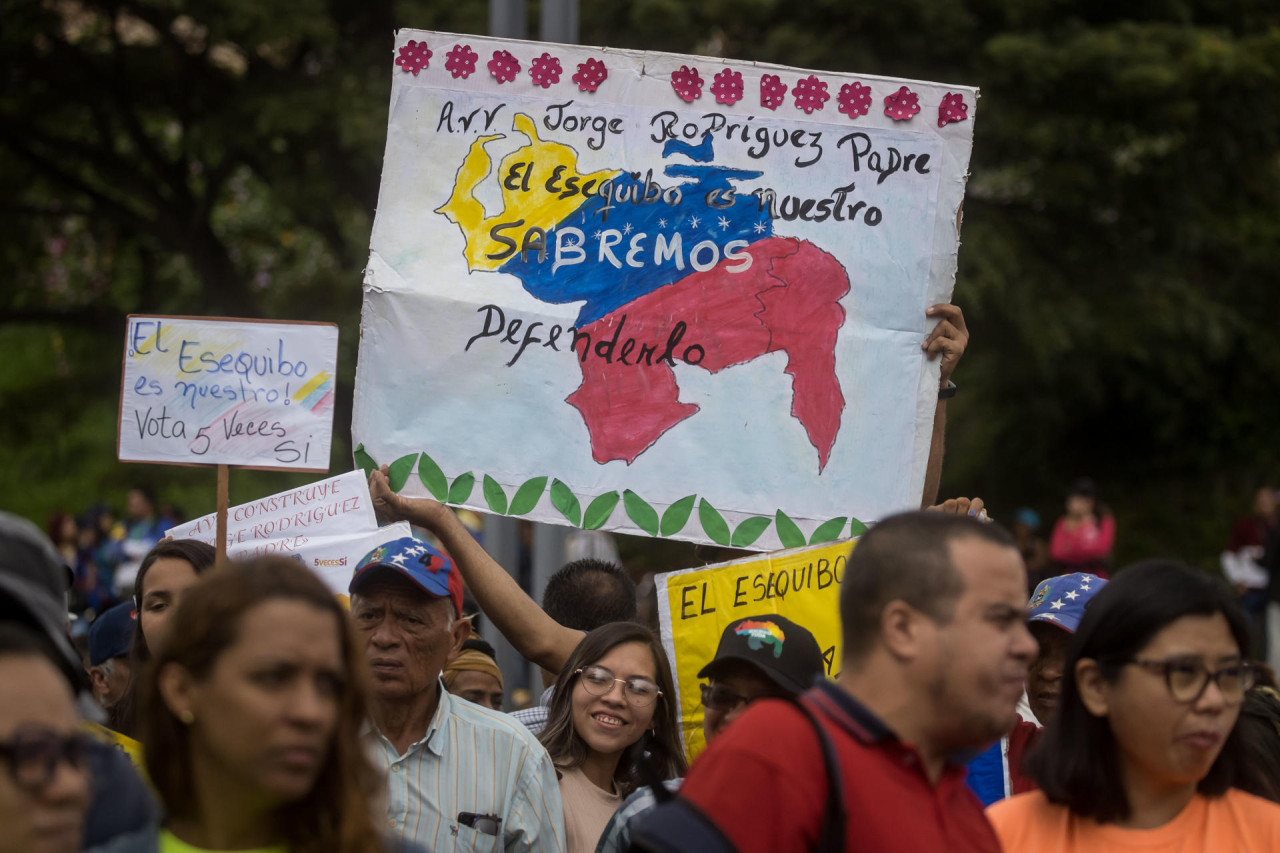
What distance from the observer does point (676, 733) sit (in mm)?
4312

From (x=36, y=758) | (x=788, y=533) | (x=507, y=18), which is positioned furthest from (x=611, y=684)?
(x=507, y=18)

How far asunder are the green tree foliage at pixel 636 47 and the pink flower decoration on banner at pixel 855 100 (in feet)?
22.7

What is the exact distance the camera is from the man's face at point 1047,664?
394cm

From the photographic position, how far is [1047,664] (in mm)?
3961

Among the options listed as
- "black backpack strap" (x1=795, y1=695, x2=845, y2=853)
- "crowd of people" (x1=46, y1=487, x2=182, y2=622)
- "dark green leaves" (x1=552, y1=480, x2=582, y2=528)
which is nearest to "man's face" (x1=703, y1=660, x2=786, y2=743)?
"black backpack strap" (x1=795, y1=695, x2=845, y2=853)

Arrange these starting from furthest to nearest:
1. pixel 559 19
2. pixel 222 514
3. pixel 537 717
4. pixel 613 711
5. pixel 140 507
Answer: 1. pixel 140 507
2. pixel 559 19
3. pixel 537 717
4. pixel 222 514
5. pixel 613 711

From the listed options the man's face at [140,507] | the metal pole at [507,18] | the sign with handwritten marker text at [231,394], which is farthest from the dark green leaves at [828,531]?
the man's face at [140,507]

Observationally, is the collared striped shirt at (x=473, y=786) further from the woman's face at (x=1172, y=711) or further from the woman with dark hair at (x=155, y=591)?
the woman's face at (x=1172, y=711)

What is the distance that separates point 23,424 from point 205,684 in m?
14.1

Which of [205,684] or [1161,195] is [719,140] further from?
[1161,195]

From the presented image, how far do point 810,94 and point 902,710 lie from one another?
2952 millimetres

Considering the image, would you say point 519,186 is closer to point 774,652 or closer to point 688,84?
point 688,84

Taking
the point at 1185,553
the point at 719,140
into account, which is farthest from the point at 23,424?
the point at 1185,553

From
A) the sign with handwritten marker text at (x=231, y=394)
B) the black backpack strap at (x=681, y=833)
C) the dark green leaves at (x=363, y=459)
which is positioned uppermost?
the sign with handwritten marker text at (x=231, y=394)
